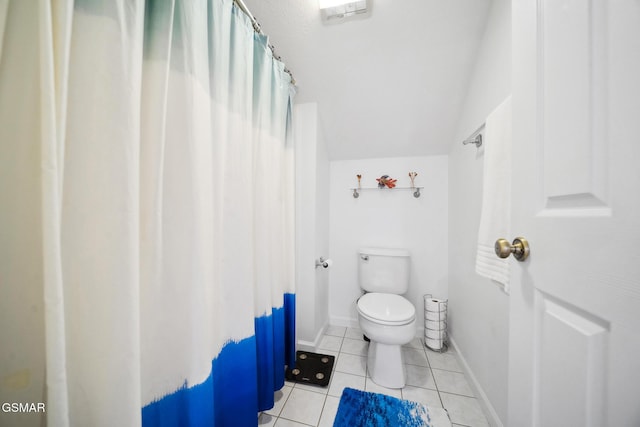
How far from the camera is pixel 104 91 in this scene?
0.44 metres

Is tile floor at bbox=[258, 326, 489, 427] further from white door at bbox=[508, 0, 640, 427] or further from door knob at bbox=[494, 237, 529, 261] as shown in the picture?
door knob at bbox=[494, 237, 529, 261]

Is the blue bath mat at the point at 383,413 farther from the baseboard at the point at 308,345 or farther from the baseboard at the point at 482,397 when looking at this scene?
the baseboard at the point at 308,345

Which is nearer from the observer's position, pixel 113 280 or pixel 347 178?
pixel 113 280

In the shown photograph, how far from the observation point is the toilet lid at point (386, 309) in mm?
1274

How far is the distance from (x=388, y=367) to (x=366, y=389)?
0.62ft

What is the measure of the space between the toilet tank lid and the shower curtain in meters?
1.18

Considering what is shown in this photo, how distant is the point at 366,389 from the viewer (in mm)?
1242

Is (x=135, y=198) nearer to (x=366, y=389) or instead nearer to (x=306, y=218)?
(x=306, y=218)

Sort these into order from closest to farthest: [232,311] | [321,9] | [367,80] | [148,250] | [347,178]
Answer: [148,250] < [232,311] < [321,9] < [367,80] < [347,178]

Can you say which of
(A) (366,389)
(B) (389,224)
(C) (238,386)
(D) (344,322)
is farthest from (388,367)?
(B) (389,224)

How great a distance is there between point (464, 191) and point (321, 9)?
146 centimetres

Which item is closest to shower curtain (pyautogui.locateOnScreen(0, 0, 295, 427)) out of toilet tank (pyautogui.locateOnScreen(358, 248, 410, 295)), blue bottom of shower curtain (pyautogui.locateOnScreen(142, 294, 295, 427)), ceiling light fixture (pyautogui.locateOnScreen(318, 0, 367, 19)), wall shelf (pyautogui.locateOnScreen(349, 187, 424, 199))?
blue bottom of shower curtain (pyautogui.locateOnScreen(142, 294, 295, 427))

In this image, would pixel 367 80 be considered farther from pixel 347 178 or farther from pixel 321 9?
pixel 347 178

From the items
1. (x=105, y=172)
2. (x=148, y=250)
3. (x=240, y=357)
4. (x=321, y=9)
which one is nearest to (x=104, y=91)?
(x=105, y=172)
